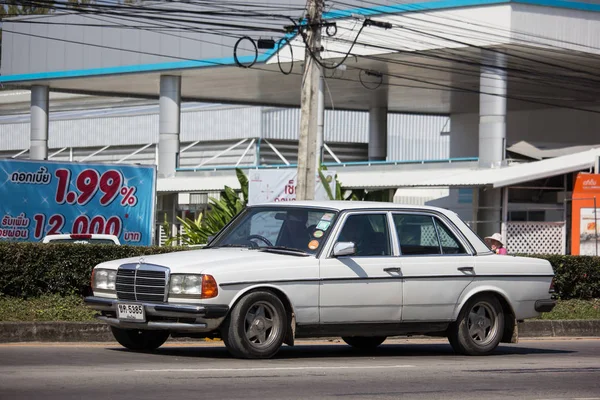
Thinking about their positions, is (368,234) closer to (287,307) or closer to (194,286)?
(287,307)

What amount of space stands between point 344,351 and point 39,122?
3769 cm

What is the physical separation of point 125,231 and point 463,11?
16.0m

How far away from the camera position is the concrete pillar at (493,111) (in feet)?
125

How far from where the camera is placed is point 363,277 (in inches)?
469

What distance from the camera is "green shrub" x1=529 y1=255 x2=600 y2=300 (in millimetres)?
19922

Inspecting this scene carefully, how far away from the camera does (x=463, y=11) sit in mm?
37094

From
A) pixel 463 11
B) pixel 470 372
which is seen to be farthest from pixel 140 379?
pixel 463 11

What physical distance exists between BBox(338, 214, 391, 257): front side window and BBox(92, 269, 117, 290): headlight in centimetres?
244

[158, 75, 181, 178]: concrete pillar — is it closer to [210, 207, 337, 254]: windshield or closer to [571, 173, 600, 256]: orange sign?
[571, 173, 600, 256]: orange sign

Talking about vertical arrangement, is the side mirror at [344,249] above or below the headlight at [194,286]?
above

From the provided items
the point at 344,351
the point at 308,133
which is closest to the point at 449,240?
the point at 344,351

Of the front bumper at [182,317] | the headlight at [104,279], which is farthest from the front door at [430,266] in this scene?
Result: the headlight at [104,279]

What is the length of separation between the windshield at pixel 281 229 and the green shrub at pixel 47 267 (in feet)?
15.8

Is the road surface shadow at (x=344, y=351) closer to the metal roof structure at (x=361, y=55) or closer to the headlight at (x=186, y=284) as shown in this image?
the headlight at (x=186, y=284)
